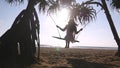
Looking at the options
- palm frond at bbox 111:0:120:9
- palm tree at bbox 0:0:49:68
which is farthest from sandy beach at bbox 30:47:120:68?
palm frond at bbox 111:0:120:9

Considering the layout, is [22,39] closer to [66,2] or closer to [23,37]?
[23,37]

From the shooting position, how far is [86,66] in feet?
34.1

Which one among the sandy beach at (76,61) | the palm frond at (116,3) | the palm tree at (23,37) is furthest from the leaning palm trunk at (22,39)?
the palm frond at (116,3)

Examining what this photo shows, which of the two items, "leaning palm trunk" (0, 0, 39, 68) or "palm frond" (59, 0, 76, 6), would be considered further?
"palm frond" (59, 0, 76, 6)

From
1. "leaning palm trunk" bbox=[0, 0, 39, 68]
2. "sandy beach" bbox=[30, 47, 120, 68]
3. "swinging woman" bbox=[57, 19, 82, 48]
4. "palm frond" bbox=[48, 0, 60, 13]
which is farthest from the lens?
"swinging woman" bbox=[57, 19, 82, 48]

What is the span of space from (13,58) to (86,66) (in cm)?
298

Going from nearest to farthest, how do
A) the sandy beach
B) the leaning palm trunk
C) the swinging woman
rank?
the leaning palm trunk, the sandy beach, the swinging woman

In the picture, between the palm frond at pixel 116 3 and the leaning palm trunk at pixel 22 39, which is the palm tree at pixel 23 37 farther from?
the palm frond at pixel 116 3

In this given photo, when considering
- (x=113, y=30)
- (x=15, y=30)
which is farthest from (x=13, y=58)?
(x=113, y=30)

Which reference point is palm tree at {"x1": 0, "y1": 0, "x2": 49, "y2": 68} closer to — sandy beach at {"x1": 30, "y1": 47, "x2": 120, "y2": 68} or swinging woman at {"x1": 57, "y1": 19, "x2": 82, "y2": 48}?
sandy beach at {"x1": 30, "y1": 47, "x2": 120, "y2": 68}

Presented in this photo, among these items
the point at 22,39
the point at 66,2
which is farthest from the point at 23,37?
the point at 66,2

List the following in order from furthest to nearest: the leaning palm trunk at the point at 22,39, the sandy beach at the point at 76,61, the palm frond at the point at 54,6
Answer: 1. the palm frond at the point at 54,6
2. the sandy beach at the point at 76,61
3. the leaning palm trunk at the point at 22,39

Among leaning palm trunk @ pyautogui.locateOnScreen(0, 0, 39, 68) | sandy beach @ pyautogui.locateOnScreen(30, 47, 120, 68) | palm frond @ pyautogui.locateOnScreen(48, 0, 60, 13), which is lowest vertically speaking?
sandy beach @ pyautogui.locateOnScreen(30, 47, 120, 68)

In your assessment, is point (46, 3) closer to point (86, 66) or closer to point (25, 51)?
point (25, 51)
